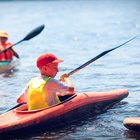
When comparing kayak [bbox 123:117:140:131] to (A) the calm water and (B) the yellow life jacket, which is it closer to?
(A) the calm water

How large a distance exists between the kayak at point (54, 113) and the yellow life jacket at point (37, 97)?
0.46ft

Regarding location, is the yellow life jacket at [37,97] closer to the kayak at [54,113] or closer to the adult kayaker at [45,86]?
the adult kayaker at [45,86]

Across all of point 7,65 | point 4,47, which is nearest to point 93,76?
point 7,65

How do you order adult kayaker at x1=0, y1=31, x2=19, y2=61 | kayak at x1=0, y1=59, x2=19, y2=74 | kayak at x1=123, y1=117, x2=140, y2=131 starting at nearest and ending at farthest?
kayak at x1=123, y1=117, x2=140, y2=131
kayak at x1=0, y1=59, x2=19, y2=74
adult kayaker at x1=0, y1=31, x2=19, y2=61

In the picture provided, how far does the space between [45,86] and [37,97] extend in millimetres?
234

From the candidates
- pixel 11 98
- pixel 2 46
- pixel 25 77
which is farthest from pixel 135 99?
pixel 2 46

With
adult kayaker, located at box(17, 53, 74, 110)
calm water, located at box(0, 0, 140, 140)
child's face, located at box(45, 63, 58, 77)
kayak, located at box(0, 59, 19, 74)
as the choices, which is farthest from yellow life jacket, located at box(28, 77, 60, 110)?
kayak, located at box(0, 59, 19, 74)

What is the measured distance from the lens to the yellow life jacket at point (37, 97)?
7562 millimetres

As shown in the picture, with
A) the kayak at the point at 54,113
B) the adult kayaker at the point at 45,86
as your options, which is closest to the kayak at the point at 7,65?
the kayak at the point at 54,113

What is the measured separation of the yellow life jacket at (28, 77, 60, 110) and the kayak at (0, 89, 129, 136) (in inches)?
5.5

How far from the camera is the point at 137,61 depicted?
15.4 m

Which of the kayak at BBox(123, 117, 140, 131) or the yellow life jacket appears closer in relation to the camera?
the kayak at BBox(123, 117, 140, 131)

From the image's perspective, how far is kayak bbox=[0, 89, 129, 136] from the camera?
739 cm

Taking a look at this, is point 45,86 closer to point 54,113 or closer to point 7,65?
point 54,113
